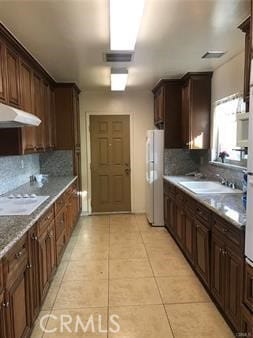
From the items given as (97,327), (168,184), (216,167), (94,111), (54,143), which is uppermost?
(94,111)

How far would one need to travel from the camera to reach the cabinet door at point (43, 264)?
2.53 meters

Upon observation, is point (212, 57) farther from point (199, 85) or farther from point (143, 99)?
point (143, 99)

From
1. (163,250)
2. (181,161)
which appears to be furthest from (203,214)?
(181,161)

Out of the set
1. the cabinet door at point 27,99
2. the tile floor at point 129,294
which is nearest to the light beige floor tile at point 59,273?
the tile floor at point 129,294

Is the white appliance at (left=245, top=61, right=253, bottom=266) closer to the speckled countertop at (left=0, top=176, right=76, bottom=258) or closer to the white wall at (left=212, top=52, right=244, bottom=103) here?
the speckled countertop at (left=0, top=176, right=76, bottom=258)

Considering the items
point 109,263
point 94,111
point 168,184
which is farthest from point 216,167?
point 94,111

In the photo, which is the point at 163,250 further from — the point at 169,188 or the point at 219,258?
the point at 219,258

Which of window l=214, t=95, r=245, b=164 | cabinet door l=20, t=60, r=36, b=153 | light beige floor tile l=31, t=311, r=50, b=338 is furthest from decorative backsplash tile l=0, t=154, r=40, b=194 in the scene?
window l=214, t=95, r=245, b=164

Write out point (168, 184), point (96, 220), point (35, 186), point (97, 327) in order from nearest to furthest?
point (97, 327)
point (35, 186)
point (168, 184)
point (96, 220)

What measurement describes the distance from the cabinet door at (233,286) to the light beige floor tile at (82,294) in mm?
1119

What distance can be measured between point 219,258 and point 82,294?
1396mm

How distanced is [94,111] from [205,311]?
433 centimetres

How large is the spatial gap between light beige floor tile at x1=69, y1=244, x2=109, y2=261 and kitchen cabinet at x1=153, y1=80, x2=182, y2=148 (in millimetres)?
2080

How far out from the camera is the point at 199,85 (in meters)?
4.41
